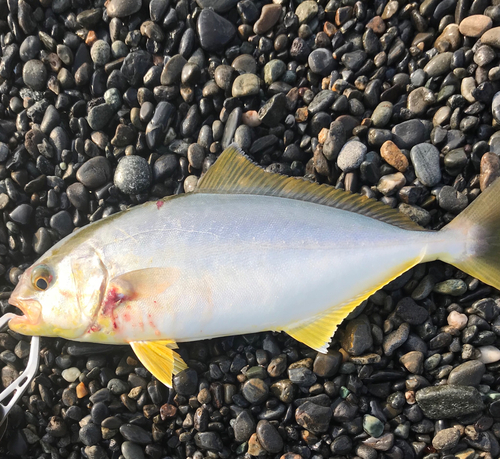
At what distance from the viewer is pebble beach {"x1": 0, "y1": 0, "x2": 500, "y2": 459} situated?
2.17m

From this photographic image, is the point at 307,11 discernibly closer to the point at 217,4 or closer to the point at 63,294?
the point at 217,4

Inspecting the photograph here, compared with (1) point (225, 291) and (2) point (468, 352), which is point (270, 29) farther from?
(2) point (468, 352)

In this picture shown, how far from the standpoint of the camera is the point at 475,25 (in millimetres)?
2322

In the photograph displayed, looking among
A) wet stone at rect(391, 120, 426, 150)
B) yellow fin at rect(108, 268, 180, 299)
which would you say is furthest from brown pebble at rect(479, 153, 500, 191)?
yellow fin at rect(108, 268, 180, 299)

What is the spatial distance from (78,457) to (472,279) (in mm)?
2673

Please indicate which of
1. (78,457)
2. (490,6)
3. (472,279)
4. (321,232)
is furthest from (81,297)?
(490,6)

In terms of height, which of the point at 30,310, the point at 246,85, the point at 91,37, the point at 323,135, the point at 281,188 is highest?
the point at 91,37

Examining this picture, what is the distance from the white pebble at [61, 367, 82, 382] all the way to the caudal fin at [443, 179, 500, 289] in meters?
2.42

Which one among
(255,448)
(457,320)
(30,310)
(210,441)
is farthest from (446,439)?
(30,310)

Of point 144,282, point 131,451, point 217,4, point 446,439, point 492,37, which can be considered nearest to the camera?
point 144,282

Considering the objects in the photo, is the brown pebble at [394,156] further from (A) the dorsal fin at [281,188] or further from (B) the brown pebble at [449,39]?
(B) the brown pebble at [449,39]

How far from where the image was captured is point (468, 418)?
2.11 metres

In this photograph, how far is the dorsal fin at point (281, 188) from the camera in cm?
211

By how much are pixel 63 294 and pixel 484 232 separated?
234 cm
